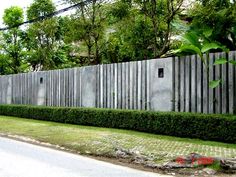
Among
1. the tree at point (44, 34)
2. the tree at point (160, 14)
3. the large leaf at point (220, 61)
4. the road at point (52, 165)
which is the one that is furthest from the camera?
the tree at point (44, 34)

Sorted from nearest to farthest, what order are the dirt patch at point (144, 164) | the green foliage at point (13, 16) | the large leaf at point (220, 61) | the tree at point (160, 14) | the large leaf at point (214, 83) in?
the dirt patch at point (144, 164) → the large leaf at point (220, 61) → the large leaf at point (214, 83) → the tree at point (160, 14) → the green foliage at point (13, 16)

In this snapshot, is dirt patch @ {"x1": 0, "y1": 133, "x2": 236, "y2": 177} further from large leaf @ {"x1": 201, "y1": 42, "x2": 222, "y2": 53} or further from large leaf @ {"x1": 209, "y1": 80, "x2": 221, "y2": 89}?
large leaf @ {"x1": 201, "y1": 42, "x2": 222, "y2": 53}

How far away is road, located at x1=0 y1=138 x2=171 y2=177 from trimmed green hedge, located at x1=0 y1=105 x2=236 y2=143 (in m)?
3.96

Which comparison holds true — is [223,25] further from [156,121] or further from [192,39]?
[156,121]

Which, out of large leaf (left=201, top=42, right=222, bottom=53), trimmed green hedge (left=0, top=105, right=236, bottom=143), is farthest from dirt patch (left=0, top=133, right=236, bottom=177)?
large leaf (left=201, top=42, right=222, bottom=53)

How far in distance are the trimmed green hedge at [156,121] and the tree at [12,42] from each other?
14532 millimetres

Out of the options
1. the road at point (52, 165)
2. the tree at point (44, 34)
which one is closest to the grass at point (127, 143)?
the road at point (52, 165)

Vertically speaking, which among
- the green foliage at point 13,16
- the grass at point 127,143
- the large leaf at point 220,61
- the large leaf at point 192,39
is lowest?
the grass at point 127,143

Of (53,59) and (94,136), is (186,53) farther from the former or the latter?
(53,59)

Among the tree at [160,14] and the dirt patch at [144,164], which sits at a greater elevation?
the tree at [160,14]

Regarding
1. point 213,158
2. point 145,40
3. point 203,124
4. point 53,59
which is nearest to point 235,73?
point 203,124

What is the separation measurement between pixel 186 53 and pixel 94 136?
13.9 ft

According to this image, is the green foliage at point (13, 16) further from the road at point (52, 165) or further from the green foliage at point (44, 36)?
the road at point (52, 165)

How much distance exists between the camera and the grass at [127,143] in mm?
10318
